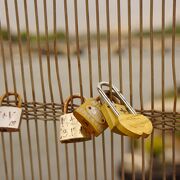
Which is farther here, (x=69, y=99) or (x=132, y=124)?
(x=69, y=99)

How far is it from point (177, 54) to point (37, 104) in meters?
0.25

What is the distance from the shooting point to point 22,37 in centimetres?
68

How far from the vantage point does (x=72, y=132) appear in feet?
1.98

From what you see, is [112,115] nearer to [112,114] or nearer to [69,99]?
[112,114]

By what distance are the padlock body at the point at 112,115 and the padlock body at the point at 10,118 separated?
15 cm

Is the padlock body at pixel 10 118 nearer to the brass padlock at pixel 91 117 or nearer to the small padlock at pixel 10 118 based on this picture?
the small padlock at pixel 10 118

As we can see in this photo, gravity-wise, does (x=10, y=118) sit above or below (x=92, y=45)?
below

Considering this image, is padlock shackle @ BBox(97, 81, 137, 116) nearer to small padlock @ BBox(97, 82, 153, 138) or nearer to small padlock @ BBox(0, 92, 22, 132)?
small padlock @ BBox(97, 82, 153, 138)

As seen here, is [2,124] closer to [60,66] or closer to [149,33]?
[60,66]

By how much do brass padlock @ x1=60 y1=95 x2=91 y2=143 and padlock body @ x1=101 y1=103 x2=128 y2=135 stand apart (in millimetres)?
48

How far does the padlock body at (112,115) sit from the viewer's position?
0.55 meters

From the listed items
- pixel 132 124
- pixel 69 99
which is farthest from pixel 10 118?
pixel 132 124

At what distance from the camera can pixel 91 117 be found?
58 cm

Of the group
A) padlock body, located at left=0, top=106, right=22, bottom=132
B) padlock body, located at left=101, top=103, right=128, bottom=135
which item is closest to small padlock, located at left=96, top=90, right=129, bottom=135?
padlock body, located at left=101, top=103, right=128, bottom=135
